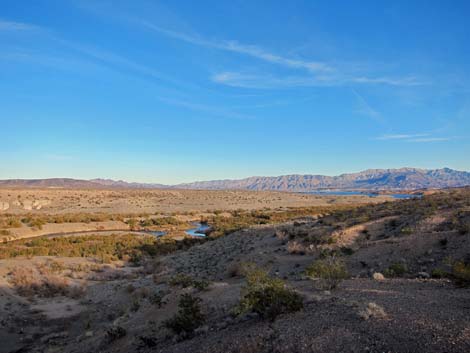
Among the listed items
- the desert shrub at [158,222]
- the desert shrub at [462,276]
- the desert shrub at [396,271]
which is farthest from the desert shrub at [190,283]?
the desert shrub at [158,222]

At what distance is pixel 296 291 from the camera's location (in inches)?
357

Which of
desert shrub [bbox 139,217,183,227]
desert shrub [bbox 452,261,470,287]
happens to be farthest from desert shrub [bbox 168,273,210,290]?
desert shrub [bbox 139,217,183,227]

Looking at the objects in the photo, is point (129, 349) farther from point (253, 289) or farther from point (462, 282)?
point (462, 282)

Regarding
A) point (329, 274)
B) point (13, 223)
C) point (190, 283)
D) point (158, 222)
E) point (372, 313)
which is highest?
point (372, 313)

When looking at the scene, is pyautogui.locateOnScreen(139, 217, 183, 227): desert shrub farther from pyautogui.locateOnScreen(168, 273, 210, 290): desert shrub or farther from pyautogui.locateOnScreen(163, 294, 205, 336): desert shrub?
pyautogui.locateOnScreen(163, 294, 205, 336): desert shrub

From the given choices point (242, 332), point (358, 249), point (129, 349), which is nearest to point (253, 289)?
point (242, 332)

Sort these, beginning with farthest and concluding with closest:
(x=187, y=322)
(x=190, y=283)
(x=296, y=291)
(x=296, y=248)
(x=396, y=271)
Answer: (x=296, y=248)
(x=190, y=283)
(x=396, y=271)
(x=296, y=291)
(x=187, y=322)

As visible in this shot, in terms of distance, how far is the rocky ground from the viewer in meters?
6.15

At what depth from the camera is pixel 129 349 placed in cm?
884

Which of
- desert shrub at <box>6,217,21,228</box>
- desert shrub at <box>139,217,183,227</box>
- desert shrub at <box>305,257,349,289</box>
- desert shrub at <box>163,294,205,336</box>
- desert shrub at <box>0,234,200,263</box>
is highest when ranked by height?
desert shrub at <box>305,257,349,289</box>

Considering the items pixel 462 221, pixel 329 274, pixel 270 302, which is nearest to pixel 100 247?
pixel 329 274

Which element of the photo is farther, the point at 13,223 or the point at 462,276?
the point at 13,223

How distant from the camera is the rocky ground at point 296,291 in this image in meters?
6.15

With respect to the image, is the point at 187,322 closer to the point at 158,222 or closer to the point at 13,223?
the point at 13,223
